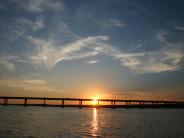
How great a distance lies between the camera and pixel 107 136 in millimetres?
48344

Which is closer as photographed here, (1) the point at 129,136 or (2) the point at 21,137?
(2) the point at 21,137

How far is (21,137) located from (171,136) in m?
26.2

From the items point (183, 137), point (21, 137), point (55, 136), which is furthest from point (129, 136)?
point (21, 137)

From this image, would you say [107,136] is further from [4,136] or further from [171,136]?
[4,136]

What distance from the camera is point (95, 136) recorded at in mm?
47656

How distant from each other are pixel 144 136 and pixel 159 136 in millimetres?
2742

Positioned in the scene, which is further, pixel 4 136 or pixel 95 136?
pixel 95 136

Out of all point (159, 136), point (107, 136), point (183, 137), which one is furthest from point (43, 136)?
point (183, 137)

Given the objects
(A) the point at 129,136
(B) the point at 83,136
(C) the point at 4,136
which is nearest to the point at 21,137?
(C) the point at 4,136

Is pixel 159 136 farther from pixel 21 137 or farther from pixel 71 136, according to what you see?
pixel 21 137

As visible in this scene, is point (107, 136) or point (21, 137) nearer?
point (21, 137)

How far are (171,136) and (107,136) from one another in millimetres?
11525

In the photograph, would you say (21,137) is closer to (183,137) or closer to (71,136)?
(71,136)

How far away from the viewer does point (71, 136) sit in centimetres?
4625
